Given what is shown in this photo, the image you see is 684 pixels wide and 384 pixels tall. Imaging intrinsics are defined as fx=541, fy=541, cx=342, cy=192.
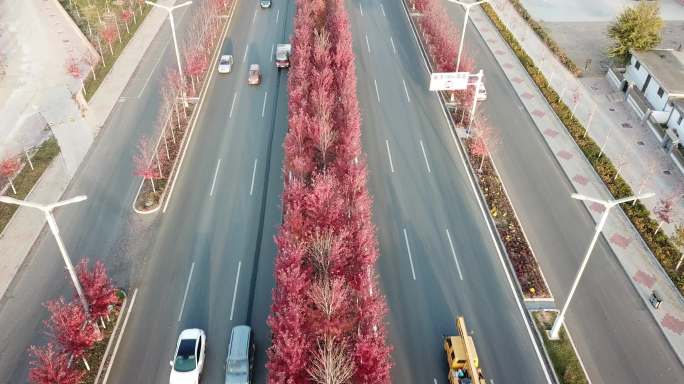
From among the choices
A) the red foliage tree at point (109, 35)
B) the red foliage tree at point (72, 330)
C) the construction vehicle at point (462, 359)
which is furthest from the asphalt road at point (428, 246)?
the red foliage tree at point (109, 35)

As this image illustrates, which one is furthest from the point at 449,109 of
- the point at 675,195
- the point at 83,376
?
the point at 83,376

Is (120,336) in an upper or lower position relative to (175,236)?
lower

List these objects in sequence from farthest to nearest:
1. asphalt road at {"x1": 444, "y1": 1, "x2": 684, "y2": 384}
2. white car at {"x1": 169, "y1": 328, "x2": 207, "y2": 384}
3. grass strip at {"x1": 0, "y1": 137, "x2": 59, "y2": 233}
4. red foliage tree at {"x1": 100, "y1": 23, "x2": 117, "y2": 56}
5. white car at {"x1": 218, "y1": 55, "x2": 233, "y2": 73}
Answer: red foliage tree at {"x1": 100, "y1": 23, "x2": 117, "y2": 56} → white car at {"x1": 218, "y1": 55, "x2": 233, "y2": 73} → grass strip at {"x1": 0, "y1": 137, "x2": 59, "y2": 233} → asphalt road at {"x1": 444, "y1": 1, "x2": 684, "y2": 384} → white car at {"x1": 169, "y1": 328, "x2": 207, "y2": 384}

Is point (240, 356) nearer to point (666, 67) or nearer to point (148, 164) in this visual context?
point (148, 164)

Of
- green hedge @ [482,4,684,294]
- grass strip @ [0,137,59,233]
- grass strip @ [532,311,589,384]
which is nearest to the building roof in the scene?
green hedge @ [482,4,684,294]

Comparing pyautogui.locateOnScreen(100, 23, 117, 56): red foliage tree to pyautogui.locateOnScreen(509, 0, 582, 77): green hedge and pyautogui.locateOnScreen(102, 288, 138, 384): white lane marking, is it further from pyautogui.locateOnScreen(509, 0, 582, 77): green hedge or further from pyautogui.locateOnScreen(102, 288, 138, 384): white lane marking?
pyautogui.locateOnScreen(509, 0, 582, 77): green hedge

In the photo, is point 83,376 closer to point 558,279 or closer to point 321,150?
point 321,150

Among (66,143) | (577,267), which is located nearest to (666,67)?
(577,267)
